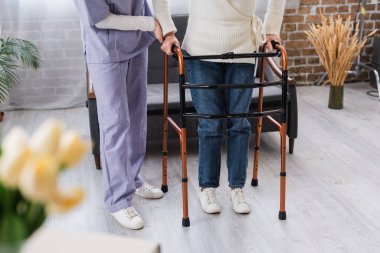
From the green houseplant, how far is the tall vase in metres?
2.09

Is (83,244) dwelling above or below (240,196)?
above

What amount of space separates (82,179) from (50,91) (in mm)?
1414

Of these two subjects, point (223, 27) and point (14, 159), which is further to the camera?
point (223, 27)

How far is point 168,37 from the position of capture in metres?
Answer: 2.37

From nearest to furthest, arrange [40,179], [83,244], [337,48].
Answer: [40,179] → [83,244] → [337,48]

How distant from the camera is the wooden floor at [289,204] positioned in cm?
237

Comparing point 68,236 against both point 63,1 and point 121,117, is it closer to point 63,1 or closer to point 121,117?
point 121,117

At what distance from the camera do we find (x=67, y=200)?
0.70 metres

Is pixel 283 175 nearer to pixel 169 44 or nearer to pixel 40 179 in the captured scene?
pixel 169 44

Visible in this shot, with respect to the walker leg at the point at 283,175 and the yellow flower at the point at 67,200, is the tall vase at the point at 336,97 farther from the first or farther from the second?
the yellow flower at the point at 67,200

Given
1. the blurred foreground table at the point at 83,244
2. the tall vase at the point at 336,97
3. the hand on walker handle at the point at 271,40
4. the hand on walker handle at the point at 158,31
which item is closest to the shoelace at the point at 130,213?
the hand on walker handle at the point at 158,31

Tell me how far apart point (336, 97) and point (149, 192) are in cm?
189

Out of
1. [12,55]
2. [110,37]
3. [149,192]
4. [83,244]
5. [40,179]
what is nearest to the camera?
[40,179]

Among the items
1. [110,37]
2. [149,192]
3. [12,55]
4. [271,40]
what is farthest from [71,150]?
[12,55]
